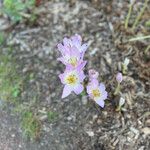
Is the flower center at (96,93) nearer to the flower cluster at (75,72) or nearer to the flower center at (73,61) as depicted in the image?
the flower cluster at (75,72)

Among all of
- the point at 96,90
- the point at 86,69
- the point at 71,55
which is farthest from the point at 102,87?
the point at 86,69

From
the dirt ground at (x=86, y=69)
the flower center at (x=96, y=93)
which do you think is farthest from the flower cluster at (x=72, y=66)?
the dirt ground at (x=86, y=69)

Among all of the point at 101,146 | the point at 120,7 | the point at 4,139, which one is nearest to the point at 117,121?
the point at 101,146

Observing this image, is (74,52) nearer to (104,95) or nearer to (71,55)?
(71,55)

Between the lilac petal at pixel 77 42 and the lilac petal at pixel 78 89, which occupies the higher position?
the lilac petal at pixel 77 42

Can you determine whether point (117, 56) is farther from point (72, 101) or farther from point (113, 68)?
point (72, 101)

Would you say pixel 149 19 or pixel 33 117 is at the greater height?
pixel 149 19
